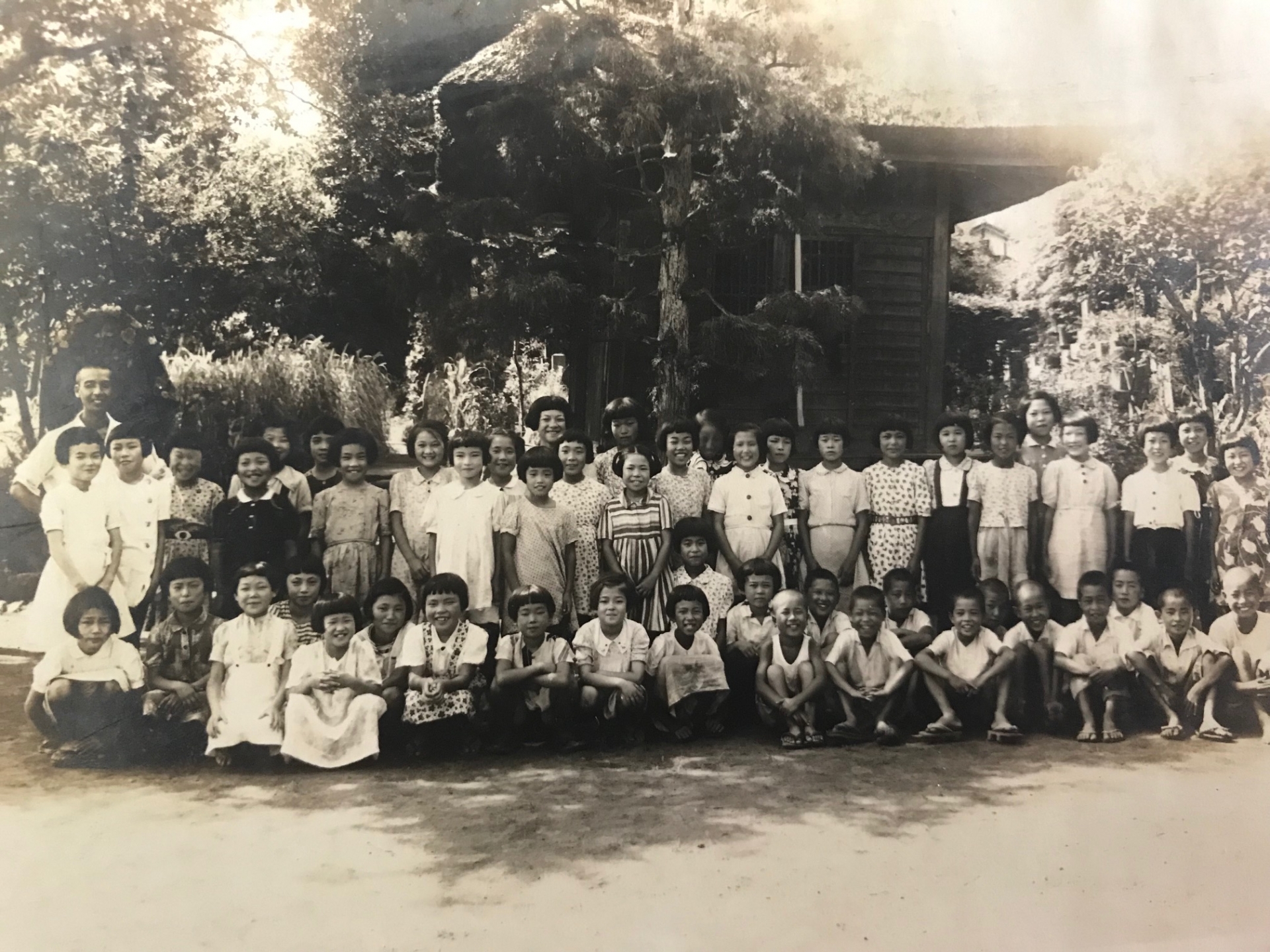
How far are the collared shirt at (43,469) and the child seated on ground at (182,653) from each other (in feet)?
1.32

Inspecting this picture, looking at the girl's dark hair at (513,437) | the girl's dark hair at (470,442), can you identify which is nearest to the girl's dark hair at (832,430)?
the girl's dark hair at (513,437)

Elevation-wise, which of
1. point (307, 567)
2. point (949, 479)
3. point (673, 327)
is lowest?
point (307, 567)

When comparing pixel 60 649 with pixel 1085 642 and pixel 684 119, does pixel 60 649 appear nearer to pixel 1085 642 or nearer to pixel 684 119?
pixel 684 119

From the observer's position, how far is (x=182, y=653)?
9.16ft

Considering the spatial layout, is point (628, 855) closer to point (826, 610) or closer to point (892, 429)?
point (826, 610)

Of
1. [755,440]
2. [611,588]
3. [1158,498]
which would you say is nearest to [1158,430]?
[1158,498]

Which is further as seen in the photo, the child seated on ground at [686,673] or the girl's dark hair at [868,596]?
the girl's dark hair at [868,596]

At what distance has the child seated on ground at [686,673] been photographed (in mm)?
2951

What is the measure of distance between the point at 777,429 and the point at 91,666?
2176 mm

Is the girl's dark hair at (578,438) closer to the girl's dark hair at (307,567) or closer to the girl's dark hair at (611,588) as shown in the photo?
the girl's dark hair at (611,588)

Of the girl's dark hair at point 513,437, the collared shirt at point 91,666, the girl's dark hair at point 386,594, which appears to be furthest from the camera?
the girl's dark hair at point 513,437

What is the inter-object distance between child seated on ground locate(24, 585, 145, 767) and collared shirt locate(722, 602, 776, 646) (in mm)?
1758

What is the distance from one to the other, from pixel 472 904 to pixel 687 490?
4.43 ft

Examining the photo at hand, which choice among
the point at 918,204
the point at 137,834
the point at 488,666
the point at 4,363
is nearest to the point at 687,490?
the point at 488,666
